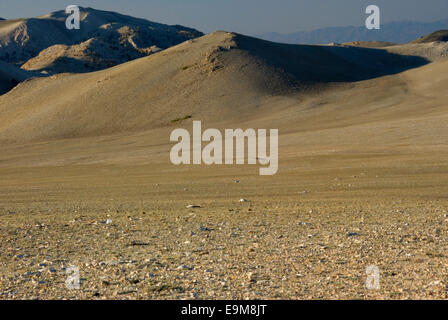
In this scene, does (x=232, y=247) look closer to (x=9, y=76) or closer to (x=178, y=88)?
(x=178, y=88)

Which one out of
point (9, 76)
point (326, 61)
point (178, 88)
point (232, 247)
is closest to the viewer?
point (232, 247)

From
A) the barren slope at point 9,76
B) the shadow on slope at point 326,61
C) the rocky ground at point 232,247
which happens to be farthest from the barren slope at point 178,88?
the rocky ground at point 232,247

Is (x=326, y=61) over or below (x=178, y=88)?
over

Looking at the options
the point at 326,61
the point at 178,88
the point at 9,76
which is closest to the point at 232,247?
the point at 178,88

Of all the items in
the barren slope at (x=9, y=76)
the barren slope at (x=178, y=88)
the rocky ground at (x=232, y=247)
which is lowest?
the rocky ground at (x=232, y=247)

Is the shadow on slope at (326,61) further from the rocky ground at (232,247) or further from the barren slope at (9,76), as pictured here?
the rocky ground at (232,247)

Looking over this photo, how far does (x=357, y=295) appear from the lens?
7.70 meters

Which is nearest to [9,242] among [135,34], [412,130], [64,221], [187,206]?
[64,221]

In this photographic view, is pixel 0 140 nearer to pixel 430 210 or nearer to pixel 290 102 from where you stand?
pixel 290 102

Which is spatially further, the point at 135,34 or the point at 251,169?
the point at 135,34

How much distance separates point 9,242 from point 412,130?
34535 mm

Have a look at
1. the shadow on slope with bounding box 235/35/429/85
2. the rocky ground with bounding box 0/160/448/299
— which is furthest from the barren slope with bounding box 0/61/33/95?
the rocky ground with bounding box 0/160/448/299

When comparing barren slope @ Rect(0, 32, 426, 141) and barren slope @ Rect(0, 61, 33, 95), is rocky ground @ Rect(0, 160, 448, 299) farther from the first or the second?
barren slope @ Rect(0, 61, 33, 95)

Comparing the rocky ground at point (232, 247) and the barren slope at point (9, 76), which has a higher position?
the barren slope at point (9, 76)
